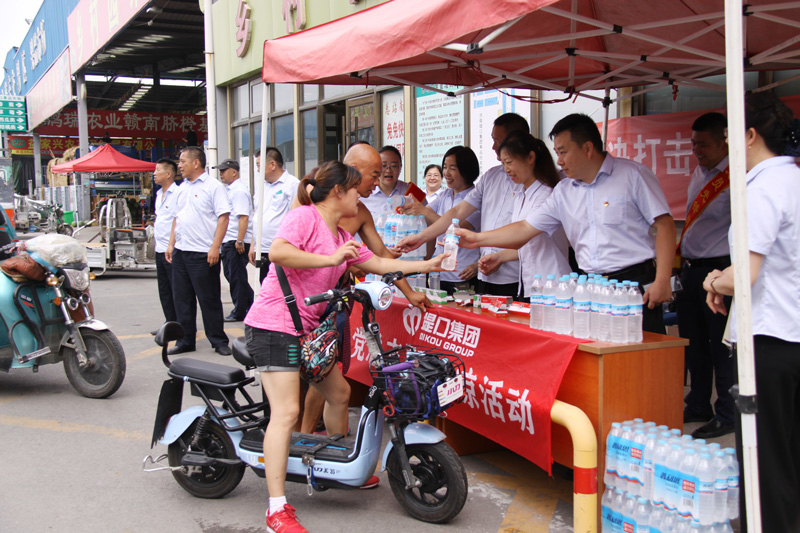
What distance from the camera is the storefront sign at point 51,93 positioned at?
25.3 metres

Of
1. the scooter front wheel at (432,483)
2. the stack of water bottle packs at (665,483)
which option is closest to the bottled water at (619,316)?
the stack of water bottle packs at (665,483)

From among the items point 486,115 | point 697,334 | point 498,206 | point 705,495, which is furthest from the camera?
point 486,115

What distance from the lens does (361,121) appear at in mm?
10836

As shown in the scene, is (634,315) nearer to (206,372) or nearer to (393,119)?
(206,372)

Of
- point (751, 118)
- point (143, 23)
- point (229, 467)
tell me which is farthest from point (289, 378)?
point (143, 23)

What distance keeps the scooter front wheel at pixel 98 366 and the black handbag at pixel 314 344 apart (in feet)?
9.90

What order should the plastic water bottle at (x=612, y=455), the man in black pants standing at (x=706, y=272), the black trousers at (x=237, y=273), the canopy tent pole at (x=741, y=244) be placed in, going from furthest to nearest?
1. the black trousers at (x=237, y=273)
2. the man in black pants standing at (x=706, y=272)
3. the plastic water bottle at (x=612, y=455)
4. the canopy tent pole at (x=741, y=244)

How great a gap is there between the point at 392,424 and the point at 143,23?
58.1ft

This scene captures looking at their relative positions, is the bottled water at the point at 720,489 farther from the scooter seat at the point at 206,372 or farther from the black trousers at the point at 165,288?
the black trousers at the point at 165,288

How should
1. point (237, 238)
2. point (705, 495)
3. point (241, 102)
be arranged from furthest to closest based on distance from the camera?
point (241, 102)
point (237, 238)
point (705, 495)

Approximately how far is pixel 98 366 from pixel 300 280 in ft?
10.9

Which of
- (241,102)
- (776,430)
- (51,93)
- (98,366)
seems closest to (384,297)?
(776,430)

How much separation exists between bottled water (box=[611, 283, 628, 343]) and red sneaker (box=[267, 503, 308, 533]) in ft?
5.86

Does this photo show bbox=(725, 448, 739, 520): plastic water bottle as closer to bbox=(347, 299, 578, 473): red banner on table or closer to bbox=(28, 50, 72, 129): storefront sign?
bbox=(347, 299, 578, 473): red banner on table
